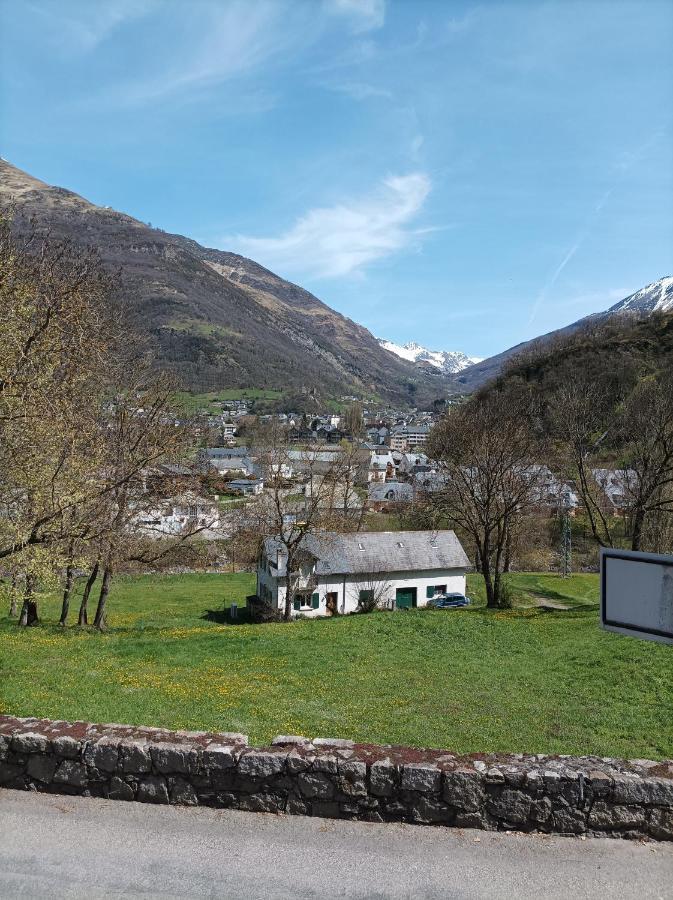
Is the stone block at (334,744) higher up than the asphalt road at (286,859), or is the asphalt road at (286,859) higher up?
the stone block at (334,744)

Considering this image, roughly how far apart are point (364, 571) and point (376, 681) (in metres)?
25.3

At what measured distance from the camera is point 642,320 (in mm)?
147500

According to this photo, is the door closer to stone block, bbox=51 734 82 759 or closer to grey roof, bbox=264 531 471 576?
grey roof, bbox=264 531 471 576

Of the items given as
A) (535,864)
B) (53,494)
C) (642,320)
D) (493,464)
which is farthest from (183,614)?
(642,320)

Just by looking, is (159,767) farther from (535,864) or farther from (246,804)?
(535,864)

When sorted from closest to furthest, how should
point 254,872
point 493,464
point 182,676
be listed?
1. point 254,872
2. point 182,676
3. point 493,464

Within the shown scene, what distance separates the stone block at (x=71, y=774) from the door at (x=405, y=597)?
35.3 m

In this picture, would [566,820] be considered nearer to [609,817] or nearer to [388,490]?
[609,817]

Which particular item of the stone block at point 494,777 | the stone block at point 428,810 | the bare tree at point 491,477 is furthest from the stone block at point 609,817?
the bare tree at point 491,477

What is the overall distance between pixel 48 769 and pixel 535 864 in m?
6.09

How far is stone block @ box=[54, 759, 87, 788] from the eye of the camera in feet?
26.2

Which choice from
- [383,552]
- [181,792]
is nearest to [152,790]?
[181,792]

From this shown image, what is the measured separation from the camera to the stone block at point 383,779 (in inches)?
293

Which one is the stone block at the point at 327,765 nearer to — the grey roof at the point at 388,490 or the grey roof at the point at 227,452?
the grey roof at the point at 388,490
